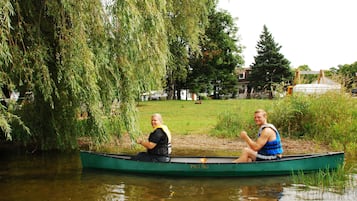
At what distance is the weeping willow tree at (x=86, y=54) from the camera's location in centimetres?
859

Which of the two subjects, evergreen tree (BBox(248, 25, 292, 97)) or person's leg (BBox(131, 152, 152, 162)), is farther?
evergreen tree (BBox(248, 25, 292, 97))

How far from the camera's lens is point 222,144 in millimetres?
14797

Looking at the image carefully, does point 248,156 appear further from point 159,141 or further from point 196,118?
point 196,118

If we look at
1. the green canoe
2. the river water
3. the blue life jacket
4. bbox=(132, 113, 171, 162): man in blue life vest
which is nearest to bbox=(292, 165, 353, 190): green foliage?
the river water

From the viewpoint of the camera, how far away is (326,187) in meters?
8.53

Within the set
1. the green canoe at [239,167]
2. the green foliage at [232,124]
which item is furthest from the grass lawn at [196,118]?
the green canoe at [239,167]

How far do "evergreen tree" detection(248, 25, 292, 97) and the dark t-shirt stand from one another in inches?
1515

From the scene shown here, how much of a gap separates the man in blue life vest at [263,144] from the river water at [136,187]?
0.48 meters

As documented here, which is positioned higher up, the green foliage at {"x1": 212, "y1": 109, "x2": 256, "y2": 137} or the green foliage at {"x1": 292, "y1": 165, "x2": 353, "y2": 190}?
the green foliage at {"x1": 212, "y1": 109, "x2": 256, "y2": 137}

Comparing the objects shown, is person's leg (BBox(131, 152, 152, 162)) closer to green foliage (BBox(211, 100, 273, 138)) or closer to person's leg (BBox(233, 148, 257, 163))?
person's leg (BBox(233, 148, 257, 163))

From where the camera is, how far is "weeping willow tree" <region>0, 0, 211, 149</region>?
8586 mm

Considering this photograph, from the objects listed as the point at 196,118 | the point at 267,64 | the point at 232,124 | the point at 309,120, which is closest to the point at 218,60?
the point at 267,64

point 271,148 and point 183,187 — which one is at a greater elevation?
point 271,148

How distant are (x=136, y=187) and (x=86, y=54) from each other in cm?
277
